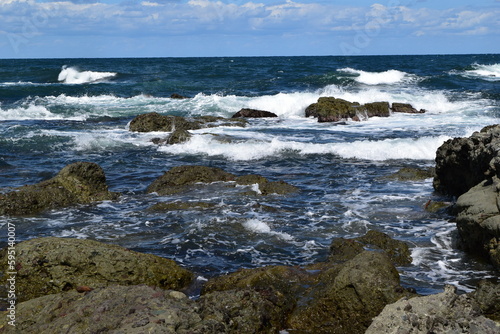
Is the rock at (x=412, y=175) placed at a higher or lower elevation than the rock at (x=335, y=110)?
lower

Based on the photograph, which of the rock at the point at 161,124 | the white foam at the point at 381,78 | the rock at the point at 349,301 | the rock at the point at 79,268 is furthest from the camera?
the white foam at the point at 381,78

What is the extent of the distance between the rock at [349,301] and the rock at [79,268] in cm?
165

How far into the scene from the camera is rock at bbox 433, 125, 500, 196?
807 cm

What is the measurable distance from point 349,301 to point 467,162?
5.27m

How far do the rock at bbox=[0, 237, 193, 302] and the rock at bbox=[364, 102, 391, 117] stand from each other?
18438mm

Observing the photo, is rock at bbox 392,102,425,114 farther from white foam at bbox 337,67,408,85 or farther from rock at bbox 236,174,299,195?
rock at bbox 236,174,299,195

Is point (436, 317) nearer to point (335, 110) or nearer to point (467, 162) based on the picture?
point (467, 162)

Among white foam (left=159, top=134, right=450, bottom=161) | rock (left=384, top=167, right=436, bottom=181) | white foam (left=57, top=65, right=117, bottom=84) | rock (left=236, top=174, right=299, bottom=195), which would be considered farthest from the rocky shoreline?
white foam (left=57, top=65, right=117, bottom=84)

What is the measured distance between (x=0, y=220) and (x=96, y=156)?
21.7ft

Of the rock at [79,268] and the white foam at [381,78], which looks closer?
the rock at [79,268]

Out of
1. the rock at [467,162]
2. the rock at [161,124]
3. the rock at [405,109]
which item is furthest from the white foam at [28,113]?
the rock at [467,162]

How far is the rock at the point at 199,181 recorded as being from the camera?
10750 mm

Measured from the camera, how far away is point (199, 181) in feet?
37.1

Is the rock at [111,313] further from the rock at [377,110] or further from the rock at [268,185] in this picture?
the rock at [377,110]
